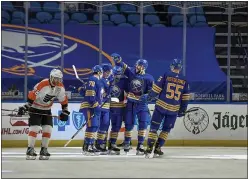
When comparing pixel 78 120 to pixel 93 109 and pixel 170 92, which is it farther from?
pixel 170 92

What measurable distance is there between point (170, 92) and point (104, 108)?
3.63 ft

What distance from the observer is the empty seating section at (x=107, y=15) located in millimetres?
14016

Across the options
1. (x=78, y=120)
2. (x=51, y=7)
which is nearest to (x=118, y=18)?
(x=51, y=7)

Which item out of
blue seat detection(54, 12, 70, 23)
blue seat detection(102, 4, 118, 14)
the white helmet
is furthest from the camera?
blue seat detection(102, 4, 118, 14)

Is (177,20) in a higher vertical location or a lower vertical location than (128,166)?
higher

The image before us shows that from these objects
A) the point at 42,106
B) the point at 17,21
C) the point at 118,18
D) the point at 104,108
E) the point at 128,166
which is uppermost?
the point at 118,18

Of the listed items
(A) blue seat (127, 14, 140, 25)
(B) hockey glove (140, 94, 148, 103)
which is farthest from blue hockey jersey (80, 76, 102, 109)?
(A) blue seat (127, 14, 140, 25)

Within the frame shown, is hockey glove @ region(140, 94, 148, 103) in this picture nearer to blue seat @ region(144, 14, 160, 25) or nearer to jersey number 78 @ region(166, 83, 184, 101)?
jersey number 78 @ region(166, 83, 184, 101)

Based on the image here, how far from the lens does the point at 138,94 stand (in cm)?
972

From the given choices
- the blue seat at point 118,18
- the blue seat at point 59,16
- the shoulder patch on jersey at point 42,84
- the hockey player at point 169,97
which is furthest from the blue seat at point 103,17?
the shoulder patch on jersey at point 42,84

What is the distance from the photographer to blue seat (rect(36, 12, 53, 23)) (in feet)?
46.4

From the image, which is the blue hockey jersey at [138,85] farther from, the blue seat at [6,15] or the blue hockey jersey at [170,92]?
the blue seat at [6,15]

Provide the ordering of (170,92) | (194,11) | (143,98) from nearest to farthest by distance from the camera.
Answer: (170,92), (143,98), (194,11)

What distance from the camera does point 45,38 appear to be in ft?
46.9
